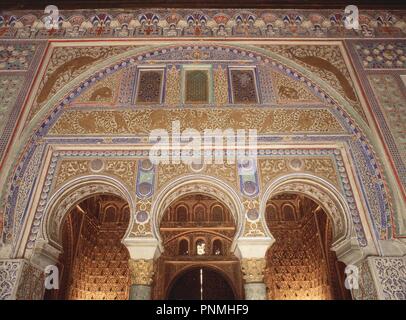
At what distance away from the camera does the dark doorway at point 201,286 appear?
8.69m

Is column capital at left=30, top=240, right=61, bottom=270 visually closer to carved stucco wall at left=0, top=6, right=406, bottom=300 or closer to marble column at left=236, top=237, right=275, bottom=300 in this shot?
carved stucco wall at left=0, top=6, right=406, bottom=300

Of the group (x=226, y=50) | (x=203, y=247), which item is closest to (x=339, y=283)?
(x=203, y=247)

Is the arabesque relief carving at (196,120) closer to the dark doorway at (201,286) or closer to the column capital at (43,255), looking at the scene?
the column capital at (43,255)

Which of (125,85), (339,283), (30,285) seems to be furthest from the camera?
(339,283)

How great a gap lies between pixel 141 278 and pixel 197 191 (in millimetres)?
1489

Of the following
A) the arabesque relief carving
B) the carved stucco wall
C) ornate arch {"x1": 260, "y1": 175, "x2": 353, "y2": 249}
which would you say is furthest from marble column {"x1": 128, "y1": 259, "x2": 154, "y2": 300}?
the arabesque relief carving

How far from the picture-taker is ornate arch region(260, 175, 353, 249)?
504 centimetres

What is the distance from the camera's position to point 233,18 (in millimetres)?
6703

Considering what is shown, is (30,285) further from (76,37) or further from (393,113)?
(393,113)

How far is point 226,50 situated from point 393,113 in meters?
3.05

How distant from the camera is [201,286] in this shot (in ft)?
28.9

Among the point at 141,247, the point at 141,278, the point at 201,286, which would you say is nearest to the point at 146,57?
the point at 141,247

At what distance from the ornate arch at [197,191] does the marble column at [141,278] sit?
18.7 inches

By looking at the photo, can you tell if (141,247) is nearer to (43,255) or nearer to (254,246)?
(43,255)
